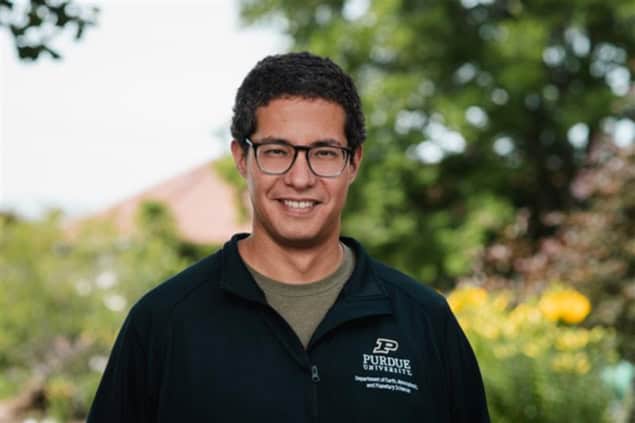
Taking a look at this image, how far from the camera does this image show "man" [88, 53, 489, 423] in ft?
7.29

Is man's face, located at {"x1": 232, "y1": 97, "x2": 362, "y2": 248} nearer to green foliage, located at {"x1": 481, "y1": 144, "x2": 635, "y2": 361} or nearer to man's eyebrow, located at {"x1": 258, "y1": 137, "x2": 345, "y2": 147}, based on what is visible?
man's eyebrow, located at {"x1": 258, "y1": 137, "x2": 345, "y2": 147}

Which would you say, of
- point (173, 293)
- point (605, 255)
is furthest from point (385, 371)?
point (605, 255)

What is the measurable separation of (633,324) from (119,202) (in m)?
24.1

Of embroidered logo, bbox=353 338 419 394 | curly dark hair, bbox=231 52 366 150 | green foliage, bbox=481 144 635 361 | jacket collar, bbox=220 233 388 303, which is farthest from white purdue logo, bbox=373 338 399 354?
green foliage, bbox=481 144 635 361

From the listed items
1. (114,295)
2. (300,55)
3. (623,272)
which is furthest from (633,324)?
(300,55)

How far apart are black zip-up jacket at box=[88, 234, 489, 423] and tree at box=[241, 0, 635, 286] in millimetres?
15105

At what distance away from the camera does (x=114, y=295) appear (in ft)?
38.1

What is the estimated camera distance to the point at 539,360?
498cm

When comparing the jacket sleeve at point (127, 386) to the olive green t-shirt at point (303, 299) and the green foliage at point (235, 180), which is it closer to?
the olive green t-shirt at point (303, 299)

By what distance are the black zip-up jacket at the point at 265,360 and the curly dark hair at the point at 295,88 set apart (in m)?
0.37

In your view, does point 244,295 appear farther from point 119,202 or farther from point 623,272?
point 119,202

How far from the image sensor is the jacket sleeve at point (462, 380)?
240cm

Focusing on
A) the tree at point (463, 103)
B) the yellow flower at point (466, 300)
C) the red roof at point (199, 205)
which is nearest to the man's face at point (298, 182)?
the yellow flower at point (466, 300)

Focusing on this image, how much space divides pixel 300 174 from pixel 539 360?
3.15 m
